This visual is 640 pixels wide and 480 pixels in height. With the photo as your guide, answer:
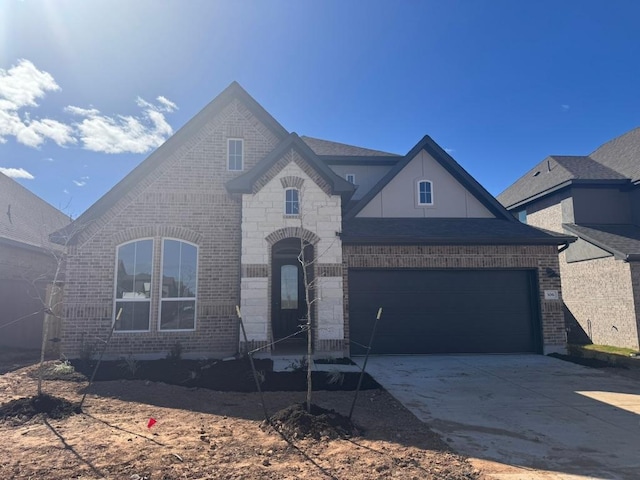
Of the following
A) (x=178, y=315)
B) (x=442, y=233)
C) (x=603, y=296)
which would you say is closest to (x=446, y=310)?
(x=442, y=233)

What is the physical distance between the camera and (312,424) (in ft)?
17.9

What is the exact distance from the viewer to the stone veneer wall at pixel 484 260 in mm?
11945

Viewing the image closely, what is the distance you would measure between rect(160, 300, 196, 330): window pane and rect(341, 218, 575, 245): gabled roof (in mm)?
4635

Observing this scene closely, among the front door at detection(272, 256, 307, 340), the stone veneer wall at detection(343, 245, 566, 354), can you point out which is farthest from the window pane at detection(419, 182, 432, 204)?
the front door at detection(272, 256, 307, 340)

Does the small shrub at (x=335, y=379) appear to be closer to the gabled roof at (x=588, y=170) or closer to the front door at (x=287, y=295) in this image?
the front door at (x=287, y=295)

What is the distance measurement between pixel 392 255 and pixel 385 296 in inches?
47.7

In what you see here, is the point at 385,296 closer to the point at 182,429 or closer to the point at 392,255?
the point at 392,255

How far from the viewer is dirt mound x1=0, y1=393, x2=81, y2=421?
6059mm

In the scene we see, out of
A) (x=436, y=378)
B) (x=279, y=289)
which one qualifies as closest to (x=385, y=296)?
(x=436, y=378)

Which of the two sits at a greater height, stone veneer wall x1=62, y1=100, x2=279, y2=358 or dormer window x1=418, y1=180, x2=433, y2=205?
dormer window x1=418, y1=180, x2=433, y2=205

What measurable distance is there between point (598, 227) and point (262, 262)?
1353cm

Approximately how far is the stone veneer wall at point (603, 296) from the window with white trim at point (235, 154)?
13.0 metres

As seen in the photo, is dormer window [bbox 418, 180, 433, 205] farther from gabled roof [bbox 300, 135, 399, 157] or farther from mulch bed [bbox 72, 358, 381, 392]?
mulch bed [bbox 72, 358, 381, 392]

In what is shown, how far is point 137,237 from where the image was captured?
447 inches
